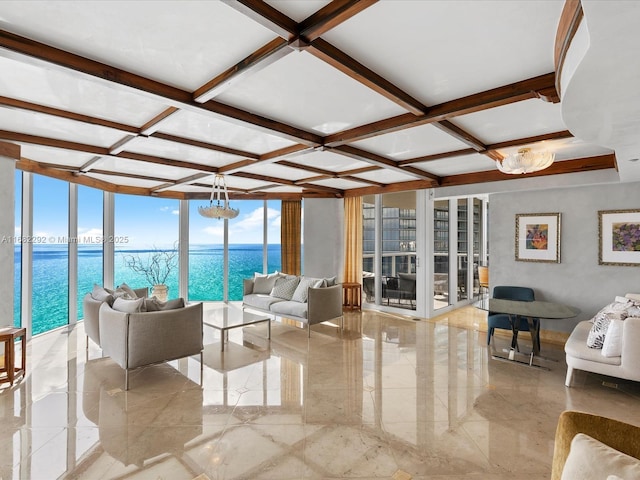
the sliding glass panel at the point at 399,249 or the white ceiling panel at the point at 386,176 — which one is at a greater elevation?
the white ceiling panel at the point at 386,176

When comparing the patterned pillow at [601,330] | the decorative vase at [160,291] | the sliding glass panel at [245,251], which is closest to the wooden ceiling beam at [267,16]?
the patterned pillow at [601,330]

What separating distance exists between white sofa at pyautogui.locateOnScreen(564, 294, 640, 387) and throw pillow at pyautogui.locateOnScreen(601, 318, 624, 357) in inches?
1.3

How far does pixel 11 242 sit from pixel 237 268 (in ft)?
41.3

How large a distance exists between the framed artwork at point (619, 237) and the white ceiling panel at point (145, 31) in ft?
16.5

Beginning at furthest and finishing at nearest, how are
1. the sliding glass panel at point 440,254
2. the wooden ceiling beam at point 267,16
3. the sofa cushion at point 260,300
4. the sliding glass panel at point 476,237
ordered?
the sliding glass panel at point 476,237 → the sliding glass panel at point 440,254 → the sofa cushion at point 260,300 → the wooden ceiling beam at point 267,16

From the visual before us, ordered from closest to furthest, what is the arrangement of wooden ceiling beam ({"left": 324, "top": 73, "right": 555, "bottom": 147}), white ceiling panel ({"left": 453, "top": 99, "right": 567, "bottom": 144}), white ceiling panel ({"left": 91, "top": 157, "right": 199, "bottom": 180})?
wooden ceiling beam ({"left": 324, "top": 73, "right": 555, "bottom": 147}) → white ceiling panel ({"left": 453, "top": 99, "right": 567, "bottom": 144}) → white ceiling panel ({"left": 91, "top": 157, "right": 199, "bottom": 180})

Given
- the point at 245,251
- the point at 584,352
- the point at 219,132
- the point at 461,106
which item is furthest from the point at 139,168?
the point at 245,251

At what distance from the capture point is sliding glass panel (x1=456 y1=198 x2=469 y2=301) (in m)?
7.18

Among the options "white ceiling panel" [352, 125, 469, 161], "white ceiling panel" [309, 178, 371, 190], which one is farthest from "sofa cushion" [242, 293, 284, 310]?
"white ceiling panel" [352, 125, 469, 161]

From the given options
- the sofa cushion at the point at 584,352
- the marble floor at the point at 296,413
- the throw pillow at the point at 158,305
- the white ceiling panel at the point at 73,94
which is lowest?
the marble floor at the point at 296,413

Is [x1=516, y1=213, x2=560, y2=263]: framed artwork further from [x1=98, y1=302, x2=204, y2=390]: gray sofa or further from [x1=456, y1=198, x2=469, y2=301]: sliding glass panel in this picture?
[x1=98, y1=302, x2=204, y2=390]: gray sofa

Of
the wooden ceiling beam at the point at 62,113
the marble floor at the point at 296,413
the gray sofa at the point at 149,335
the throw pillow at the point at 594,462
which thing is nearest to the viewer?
the throw pillow at the point at 594,462

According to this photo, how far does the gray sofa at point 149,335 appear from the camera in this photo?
3232 millimetres

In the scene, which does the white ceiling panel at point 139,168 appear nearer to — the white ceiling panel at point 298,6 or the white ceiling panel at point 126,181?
the white ceiling panel at point 126,181
